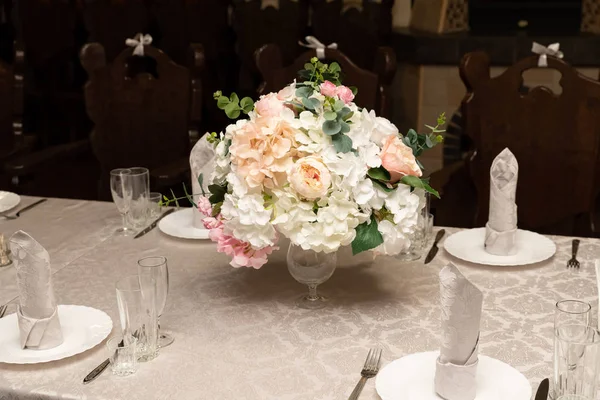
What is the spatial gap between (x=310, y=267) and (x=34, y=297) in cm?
50

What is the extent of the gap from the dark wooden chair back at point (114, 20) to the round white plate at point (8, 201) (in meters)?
2.04

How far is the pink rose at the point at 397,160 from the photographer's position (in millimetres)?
1582

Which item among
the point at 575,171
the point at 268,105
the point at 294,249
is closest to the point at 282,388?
the point at 294,249

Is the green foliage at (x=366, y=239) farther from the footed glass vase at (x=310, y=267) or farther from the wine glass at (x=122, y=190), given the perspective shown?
the wine glass at (x=122, y=190)

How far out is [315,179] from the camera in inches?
59.6

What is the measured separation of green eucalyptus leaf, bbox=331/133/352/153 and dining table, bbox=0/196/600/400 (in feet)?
1.05

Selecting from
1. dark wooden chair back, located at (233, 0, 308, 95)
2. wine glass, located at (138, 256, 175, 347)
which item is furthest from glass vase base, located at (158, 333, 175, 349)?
dark wooden chair back, located at (233, 0, 308, 95)

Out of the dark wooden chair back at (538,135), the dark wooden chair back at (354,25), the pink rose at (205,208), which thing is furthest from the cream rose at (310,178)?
the dark wooden chair back at (354,25)

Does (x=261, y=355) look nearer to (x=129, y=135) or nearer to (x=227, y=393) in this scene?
(x=227, y=393)

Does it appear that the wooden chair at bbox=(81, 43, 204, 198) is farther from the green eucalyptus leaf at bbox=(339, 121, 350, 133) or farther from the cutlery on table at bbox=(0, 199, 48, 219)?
the green eucalyptus leaf at bbox=(339, 121, 350, 133)

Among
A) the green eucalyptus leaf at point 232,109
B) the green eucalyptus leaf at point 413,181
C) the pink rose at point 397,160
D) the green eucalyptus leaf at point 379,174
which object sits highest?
the green eucalyptus leaf at point 232,109

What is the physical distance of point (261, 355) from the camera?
4.91 feet

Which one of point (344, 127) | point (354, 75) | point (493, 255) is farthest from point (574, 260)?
point (354, 75)

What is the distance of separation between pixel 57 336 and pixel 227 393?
0.35 m
